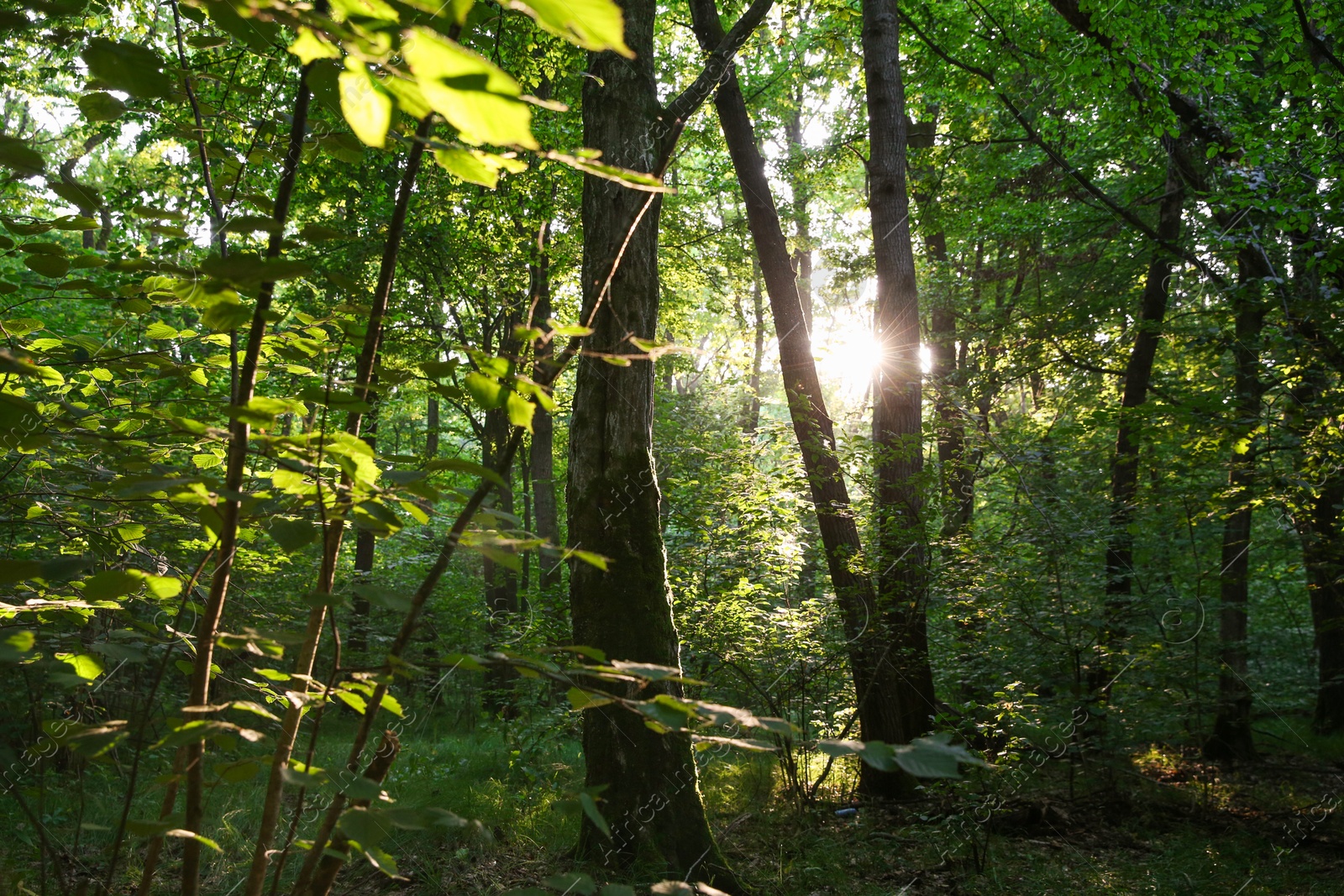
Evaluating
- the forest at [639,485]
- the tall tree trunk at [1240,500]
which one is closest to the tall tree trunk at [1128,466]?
the forest at [639,485]

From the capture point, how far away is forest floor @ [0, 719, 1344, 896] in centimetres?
400

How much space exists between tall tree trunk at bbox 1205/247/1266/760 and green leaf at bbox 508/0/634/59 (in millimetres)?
4863

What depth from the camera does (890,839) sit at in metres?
4.80

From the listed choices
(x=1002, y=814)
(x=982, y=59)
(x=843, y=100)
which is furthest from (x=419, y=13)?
(x=843, y=100)

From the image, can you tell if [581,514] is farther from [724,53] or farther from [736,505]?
[736,505]

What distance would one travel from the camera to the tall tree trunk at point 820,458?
5617mm

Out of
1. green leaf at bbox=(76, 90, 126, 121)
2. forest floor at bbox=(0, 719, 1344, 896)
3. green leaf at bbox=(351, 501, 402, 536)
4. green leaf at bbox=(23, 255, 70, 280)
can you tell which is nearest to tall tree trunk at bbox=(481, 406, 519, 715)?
forest floor at bbox=(0, 719, 1344, 896)

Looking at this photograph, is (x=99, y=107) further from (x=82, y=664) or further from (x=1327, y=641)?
(x=1327, y=641)

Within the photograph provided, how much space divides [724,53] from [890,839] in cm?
445

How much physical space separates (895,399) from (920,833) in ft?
10.2

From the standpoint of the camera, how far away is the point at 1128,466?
8.14 meters

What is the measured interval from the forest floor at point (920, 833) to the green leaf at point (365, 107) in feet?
9.99

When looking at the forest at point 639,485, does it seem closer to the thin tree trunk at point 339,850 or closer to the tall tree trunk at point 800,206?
the thin tree trunk at point 339,850

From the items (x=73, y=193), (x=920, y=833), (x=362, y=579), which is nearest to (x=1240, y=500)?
(x=920, y=833)
